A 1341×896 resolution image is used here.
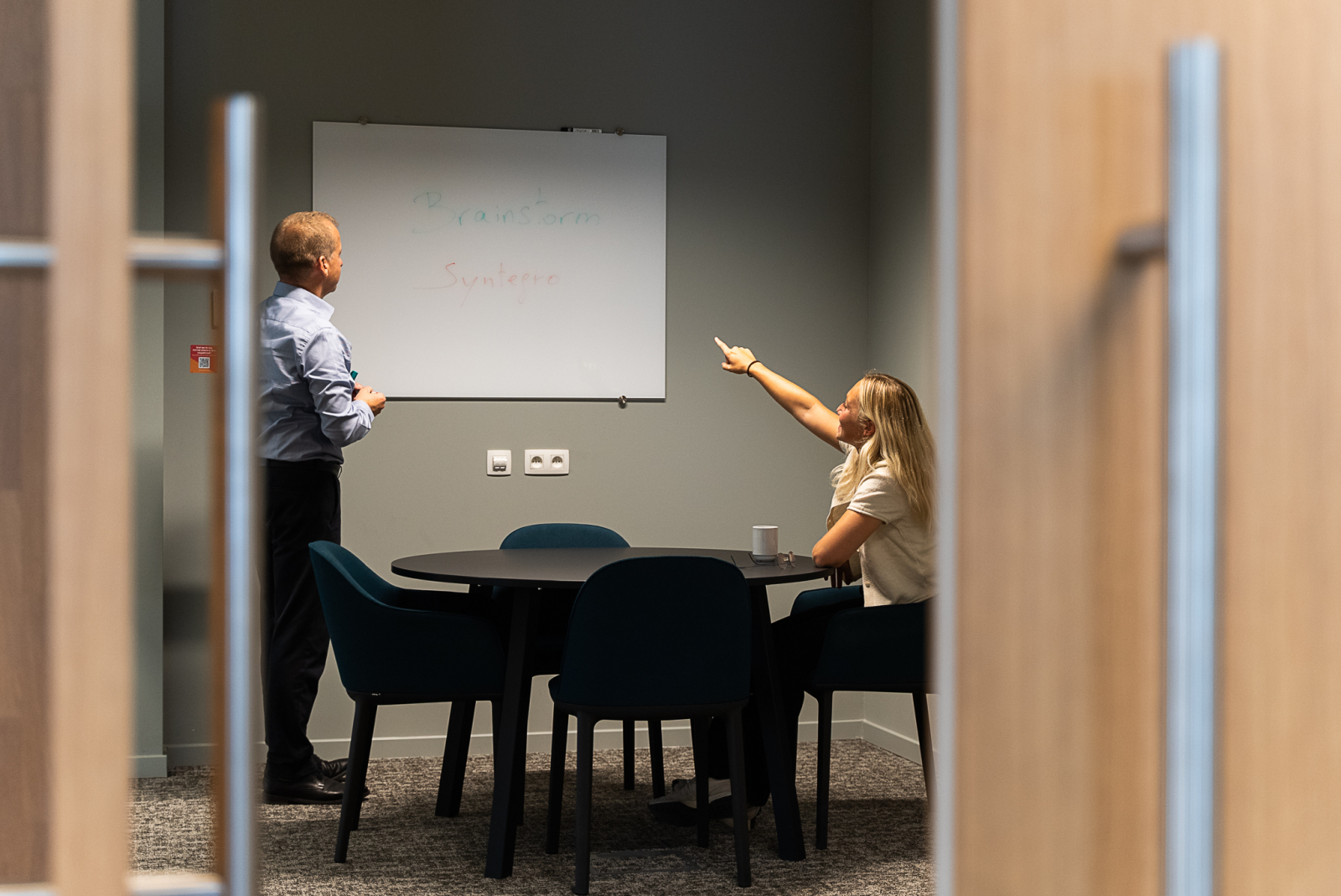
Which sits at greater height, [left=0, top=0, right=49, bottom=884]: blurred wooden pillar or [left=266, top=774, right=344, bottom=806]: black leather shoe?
[left=0, top=0, right=49, bottom=884]: blurred wooden pillar

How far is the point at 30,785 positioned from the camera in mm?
862

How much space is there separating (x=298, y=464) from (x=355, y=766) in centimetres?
99

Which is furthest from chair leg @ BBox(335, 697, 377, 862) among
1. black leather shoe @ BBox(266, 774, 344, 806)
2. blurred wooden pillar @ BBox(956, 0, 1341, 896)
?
blurred wooden pillar @ BBox(956, 0, 1341, 896)

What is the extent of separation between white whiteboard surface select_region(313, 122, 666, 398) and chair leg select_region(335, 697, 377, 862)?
5.13 feet

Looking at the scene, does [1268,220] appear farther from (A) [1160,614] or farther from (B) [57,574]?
(B) [57,574]

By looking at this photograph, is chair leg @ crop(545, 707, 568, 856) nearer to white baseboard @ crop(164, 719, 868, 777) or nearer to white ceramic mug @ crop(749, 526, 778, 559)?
white ceramic mug @ crop(749, 526, 778, 559)

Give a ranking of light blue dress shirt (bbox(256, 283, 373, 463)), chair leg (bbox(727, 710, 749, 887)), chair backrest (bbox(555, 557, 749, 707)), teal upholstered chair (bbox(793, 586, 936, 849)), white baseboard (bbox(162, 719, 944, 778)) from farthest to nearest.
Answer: white baseboard (bbox(162, 719, 944, 778)), light blue dress shirt (bbox(256, 283, 373, 463)), teal upholstered chair (bbox(793, 586, 936, 849)), chair leg (bbox(727, 710, 749, 887)), chair backrest (bbox(555, 557, 749, 707))

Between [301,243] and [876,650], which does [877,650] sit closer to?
[876,650]

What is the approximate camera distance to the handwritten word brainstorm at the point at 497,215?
165 inches

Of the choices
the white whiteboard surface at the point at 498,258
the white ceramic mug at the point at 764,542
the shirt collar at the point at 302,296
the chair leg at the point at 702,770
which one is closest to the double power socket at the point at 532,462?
the white whiteboard surface at the point at 498,258

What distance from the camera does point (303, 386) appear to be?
3.45m

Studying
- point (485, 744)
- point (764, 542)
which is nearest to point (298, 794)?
point (485, 744)

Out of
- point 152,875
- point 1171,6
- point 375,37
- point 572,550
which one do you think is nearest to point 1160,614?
point 1171,6

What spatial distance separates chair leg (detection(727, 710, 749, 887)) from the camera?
2.71 meters
